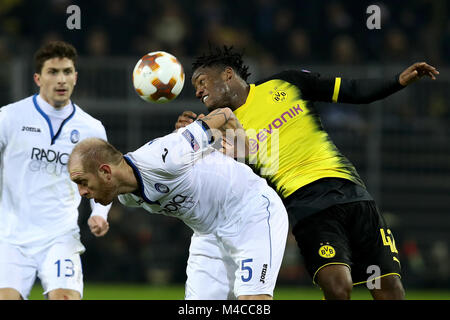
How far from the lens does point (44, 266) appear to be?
6.46 m

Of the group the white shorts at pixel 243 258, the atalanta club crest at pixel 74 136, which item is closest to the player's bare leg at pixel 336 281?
the white shorts at pixel 243 258

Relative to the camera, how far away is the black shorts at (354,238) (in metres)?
6.15

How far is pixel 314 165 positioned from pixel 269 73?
7037mm

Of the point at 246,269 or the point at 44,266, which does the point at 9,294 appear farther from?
the point at 246,269

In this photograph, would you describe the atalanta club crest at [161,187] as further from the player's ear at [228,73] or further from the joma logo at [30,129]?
the joma logo at [30,129]

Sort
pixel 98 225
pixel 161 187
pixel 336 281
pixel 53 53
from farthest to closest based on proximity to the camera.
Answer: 1. pixel 53 53
2. pixel 98 225
3. pixel 336 281
4. pixel 161 187

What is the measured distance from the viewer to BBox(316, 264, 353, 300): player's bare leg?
589 cm

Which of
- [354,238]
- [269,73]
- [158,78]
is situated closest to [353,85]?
[354,238]

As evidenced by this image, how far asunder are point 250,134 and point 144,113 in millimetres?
7200

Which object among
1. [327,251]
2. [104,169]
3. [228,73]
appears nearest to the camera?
[104,169]

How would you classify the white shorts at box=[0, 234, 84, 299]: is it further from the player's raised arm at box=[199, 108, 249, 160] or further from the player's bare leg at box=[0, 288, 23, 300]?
A: the player's raised arm at box=[199, 108, 249, 160]

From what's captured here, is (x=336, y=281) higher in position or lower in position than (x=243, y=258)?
lower

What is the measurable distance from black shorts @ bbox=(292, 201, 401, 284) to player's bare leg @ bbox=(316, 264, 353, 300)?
0.11 metres
